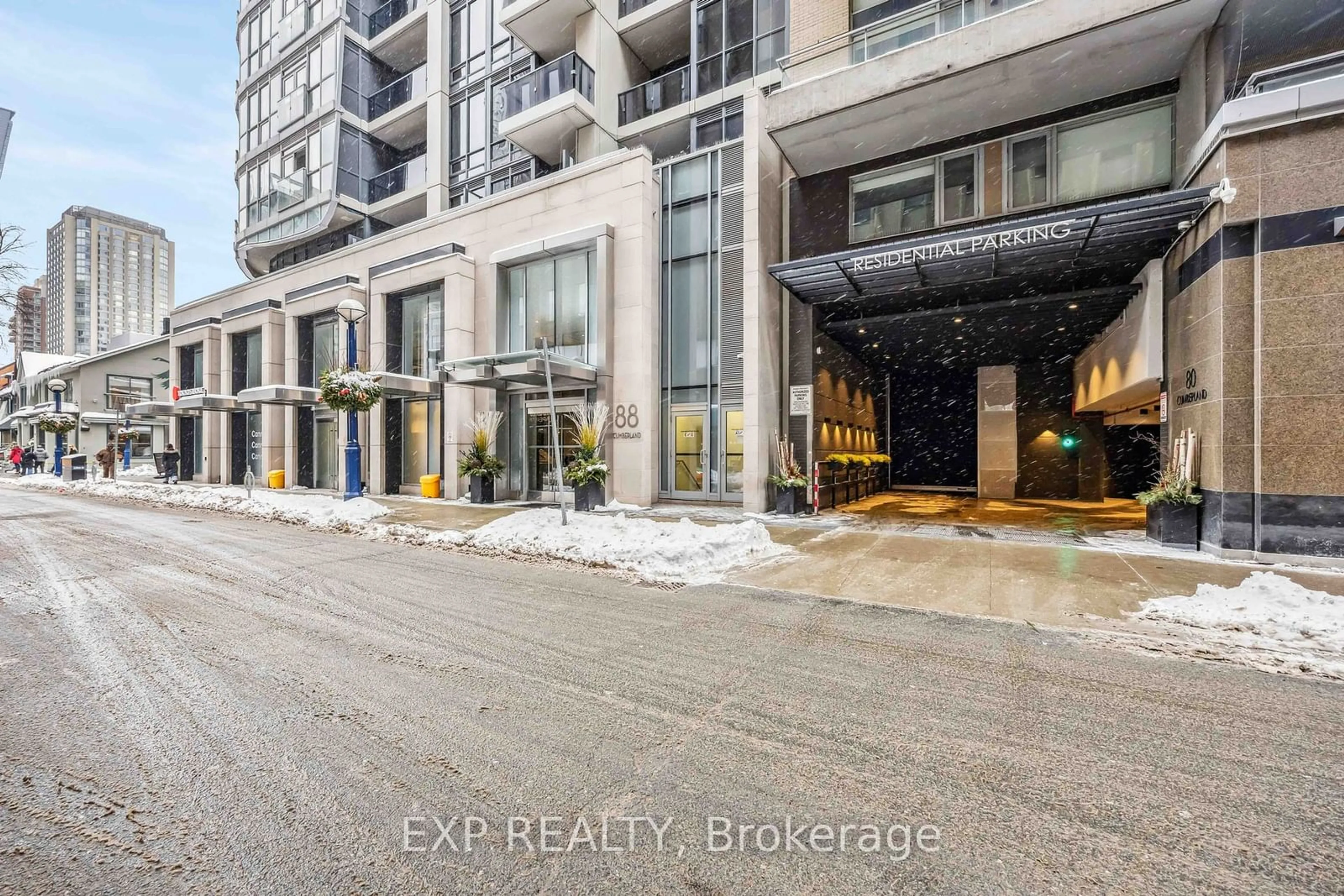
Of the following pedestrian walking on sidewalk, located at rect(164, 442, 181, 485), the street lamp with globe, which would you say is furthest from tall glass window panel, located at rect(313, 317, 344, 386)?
the street lamp with globe

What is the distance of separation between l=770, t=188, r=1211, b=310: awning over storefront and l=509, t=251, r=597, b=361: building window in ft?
18.6

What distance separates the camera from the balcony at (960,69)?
381 inches

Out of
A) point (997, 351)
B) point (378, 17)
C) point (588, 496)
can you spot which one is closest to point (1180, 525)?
point (588, 496)

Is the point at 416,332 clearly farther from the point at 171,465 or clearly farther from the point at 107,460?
the point at 107,460

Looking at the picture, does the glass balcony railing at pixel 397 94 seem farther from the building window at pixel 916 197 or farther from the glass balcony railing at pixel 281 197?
the building window at pixel 916 197

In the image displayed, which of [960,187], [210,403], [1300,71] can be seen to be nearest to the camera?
[1300,71]

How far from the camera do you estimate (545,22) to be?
58.2 feet

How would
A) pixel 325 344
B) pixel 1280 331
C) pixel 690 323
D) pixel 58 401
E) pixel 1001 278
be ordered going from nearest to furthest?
pixel 1280 331 < pixel 1001 278 < pixel 690 323 < pixel 325 344 < pixel 58 401

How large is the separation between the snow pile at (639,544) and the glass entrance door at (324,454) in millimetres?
14409

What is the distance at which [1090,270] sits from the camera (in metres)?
11.3

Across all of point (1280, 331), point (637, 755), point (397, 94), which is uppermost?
point (397, 94)

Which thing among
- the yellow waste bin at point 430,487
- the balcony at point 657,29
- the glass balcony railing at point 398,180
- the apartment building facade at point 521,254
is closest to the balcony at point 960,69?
the apartment building facade at point 521,254

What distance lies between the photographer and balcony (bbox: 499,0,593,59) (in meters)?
17.0

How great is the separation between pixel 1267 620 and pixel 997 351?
15.8 metres
